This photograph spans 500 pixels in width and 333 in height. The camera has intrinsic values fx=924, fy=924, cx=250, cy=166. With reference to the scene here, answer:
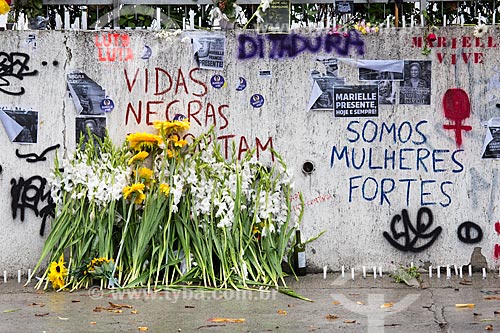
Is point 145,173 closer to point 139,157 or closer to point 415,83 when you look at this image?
point 139,157

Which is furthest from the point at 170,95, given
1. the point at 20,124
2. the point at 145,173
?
the point at 20,124

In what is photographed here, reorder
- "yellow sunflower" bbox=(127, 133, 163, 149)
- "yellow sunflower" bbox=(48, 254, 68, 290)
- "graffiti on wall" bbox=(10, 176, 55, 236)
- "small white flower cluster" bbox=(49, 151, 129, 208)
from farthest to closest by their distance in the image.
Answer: "graffiti on wall" bbox=(10, 176, 55, 236) → "yellow sunflower" bbox=(127, 133, 163, 149) → "small white flower cluster" bbox=(49, 151, 129, 208) → "yellow sunflower" bbox=(48, 254, 68, 290)

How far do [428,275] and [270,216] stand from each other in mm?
1465

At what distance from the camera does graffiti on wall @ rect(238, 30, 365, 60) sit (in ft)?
25.8

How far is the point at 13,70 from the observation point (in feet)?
25.8

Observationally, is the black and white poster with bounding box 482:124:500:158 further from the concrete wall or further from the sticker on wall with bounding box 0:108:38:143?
the sticker on wall with bounding box 0:108:38:143

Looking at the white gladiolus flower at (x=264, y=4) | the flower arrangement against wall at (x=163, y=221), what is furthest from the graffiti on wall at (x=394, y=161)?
the white gladiolus flower at (x=264, y=4)

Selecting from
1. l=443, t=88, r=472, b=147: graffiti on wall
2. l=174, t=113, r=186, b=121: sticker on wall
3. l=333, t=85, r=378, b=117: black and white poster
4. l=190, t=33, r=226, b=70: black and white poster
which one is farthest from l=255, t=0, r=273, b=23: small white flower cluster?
l=443, t=88, r=472, b=147: graffiti on wall

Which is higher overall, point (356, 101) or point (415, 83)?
point (415, 83)

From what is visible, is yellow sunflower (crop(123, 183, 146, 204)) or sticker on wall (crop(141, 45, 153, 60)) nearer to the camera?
yellow sunflower (crop(123, 183, 146, 204))

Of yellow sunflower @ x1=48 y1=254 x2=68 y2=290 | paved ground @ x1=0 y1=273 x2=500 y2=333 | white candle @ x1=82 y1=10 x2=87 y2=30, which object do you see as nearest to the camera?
paved ground @ x1=0 y1=273 x2=500 y2=333

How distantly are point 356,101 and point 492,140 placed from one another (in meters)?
1.20

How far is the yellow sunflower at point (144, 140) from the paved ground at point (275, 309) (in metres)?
1.20

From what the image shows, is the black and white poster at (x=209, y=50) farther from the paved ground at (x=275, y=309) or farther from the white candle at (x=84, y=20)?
the paved ground at (x=275, y=309)
